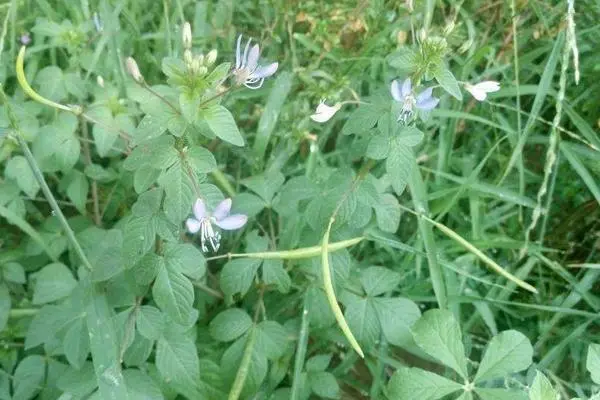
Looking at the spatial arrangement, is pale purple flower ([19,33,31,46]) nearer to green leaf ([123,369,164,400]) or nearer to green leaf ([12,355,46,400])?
green leaf ([12,355,46,400])

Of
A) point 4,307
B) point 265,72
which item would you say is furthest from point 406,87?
point 4,307

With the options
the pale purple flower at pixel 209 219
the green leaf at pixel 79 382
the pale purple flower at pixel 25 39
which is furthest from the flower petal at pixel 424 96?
the pale purple flower at pixel 25 39

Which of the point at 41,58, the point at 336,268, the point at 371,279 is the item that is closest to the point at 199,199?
the point at 336,268

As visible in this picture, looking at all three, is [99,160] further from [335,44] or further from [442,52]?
[442,52]

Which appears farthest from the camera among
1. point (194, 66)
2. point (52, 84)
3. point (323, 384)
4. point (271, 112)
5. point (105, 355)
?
point (271, 112)

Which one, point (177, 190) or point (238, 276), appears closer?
point (177, 190)

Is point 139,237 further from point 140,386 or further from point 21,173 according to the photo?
point 21,173

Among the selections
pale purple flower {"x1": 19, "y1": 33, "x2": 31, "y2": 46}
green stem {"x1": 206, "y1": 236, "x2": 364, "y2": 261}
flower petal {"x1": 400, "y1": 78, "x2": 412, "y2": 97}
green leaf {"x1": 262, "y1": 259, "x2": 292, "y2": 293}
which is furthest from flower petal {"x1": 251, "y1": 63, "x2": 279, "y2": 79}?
pale purple flower {"x1": 19, "y1": 33, "x2": 31, "y2": 46}
